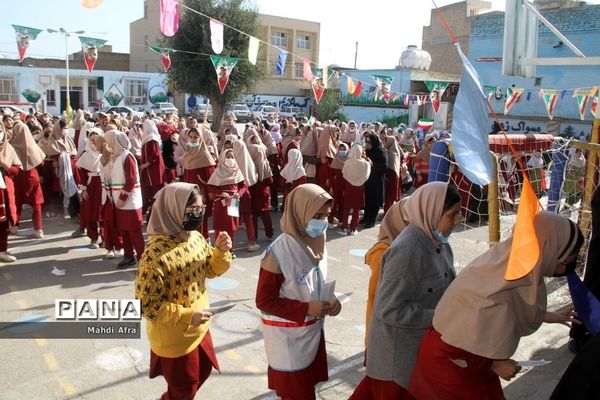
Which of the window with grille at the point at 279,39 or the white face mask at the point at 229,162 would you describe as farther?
the window with grille at the point at 279,39

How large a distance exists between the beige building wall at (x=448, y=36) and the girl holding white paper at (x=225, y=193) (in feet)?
118

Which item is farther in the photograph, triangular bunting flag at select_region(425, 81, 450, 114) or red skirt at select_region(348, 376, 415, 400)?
triangular bunting flag at select_region(425, 81, 450, 114)

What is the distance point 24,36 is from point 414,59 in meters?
22.0

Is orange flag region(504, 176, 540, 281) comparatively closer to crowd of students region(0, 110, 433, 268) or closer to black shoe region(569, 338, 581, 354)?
black shoe region(569, 338, 581, 354)

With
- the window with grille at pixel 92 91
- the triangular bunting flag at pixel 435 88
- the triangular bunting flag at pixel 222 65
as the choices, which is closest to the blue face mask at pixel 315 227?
the triangular bunting flag at pixel 222 65

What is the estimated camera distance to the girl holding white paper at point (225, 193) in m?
6.70

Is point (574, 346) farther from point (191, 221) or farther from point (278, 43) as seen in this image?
point (278, 43)

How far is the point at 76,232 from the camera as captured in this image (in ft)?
25.3

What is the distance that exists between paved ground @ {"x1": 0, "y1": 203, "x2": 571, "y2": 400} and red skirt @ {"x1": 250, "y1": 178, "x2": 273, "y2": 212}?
38.8 inches

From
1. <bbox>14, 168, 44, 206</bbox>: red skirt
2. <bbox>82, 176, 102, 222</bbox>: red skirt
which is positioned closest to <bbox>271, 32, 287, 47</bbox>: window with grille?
<bbox>14, 168, 44, 206</bbox>: red skirt

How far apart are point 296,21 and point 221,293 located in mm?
46061

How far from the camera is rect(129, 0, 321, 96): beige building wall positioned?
1822 inches

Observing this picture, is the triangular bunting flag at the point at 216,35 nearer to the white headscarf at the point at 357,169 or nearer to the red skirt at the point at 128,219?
the white headscarf at the point at 357,169

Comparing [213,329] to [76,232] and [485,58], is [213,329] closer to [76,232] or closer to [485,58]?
[76,232]
